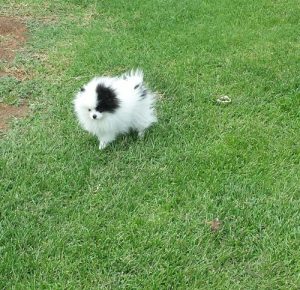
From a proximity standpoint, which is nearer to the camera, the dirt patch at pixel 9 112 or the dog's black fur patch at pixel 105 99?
the dog's black fur patch at pixel 105 99

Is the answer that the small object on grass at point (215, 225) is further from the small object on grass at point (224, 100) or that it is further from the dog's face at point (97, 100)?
the small object on grass at point (224, 100)

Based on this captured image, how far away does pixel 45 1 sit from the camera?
7520 millimetres

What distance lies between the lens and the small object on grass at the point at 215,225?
10.7ft

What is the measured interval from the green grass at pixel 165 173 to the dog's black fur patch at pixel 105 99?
1.36ft

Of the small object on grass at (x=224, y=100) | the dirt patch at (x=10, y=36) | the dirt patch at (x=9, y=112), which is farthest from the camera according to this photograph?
the dirt patch at (x=10, y=36)

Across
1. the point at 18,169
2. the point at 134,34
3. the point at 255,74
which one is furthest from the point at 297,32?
the point at 18,169

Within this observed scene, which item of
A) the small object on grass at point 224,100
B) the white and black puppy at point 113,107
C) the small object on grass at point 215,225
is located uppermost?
the white and black puppy at point 113,107

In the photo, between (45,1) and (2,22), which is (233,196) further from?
(45,1)

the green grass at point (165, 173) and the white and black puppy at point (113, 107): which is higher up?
Answer: the white and black puppy at point (113, 107)

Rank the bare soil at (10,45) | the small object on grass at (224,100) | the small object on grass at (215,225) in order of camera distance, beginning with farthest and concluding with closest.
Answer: the small object on grass at (224,100)
the bare soil at (10,45)
the small object on grass at (215,225)

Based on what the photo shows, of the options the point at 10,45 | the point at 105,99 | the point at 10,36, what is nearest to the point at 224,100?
the point at 105,99

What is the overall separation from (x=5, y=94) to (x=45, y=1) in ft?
10.1

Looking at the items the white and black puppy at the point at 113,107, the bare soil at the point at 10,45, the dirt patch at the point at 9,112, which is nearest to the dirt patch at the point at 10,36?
the bare soil at the point at 10,45

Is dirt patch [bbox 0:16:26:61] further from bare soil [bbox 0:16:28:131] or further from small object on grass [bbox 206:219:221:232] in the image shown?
small object on grass [bbox 206:219:221:232]
